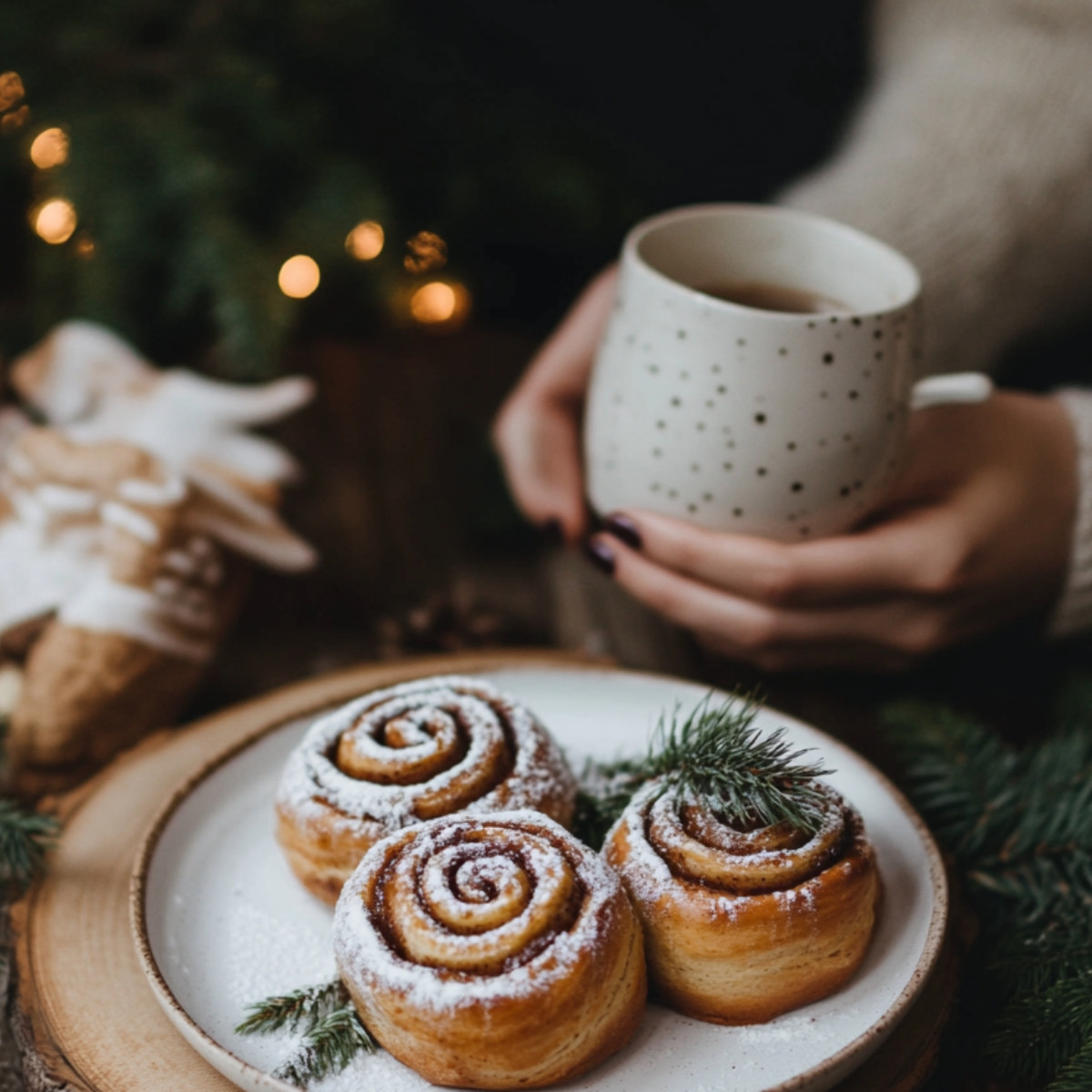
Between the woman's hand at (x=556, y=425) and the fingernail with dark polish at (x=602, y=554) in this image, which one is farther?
the woman's hand at (x=556, y=425)

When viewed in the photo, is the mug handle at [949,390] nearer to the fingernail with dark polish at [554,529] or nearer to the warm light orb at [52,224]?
the fingernail with dark polish at [554,529]

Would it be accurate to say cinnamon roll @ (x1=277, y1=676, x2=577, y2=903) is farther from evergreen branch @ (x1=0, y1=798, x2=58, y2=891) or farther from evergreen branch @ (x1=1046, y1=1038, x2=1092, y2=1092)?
evergreen branch @ (x1=1046, y1=1038, x2=1092, y2=1092)

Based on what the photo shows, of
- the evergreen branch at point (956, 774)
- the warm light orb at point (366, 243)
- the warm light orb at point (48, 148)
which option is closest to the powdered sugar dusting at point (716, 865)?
the evergreen branch at point (956, 774)

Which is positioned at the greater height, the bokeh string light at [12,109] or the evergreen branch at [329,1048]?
the bokeh string light at [12,109]

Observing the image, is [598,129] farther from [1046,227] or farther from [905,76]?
[1046,227]

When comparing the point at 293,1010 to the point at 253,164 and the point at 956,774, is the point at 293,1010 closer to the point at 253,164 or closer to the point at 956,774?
the point at 956,774

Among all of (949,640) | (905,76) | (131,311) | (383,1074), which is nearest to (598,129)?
(905,76)

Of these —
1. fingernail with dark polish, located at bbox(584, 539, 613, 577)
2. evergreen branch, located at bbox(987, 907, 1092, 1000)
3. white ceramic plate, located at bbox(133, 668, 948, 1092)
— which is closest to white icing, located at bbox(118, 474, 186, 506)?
white ceramic plate, located at bbox(133, 668, 948, 1092)

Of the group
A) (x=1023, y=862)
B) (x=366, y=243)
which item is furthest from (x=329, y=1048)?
(x=366, y=243)
